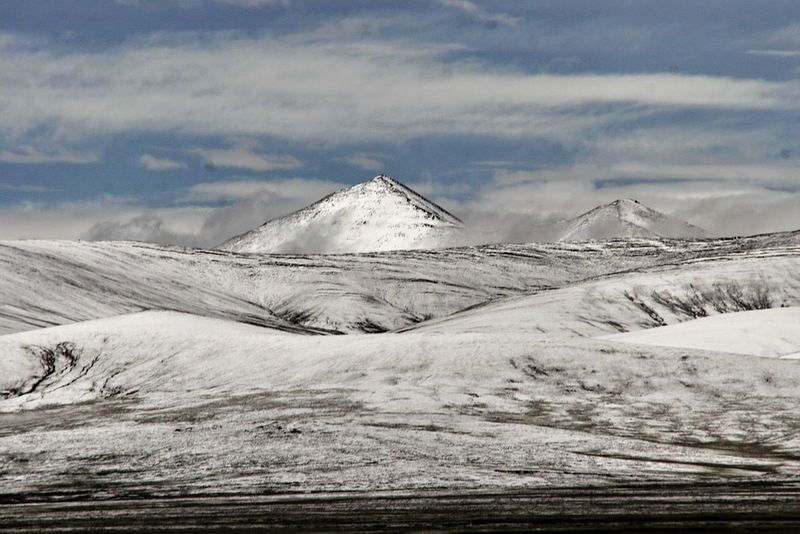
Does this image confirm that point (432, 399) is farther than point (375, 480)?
Yes

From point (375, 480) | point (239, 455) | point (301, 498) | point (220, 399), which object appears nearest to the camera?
point (301, 498)

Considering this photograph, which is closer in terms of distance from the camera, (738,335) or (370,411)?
(370,411)

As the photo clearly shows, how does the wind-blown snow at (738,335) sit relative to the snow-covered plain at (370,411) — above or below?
above

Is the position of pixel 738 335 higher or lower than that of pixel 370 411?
higher

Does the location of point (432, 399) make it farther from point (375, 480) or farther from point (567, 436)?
point (375, 480)

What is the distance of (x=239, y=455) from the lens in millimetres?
47906

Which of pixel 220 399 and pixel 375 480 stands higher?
pixel 220 399

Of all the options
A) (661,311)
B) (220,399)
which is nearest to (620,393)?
(220,399)

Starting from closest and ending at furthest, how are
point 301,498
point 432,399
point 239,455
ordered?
point 301,498
point 239,455
point 432,399

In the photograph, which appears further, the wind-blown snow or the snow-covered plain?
the wind-blown snow

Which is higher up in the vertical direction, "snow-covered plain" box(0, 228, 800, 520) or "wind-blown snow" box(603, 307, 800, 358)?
"wind-blown snow" box(603, 307, 800, 358)

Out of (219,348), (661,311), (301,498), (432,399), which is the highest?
(661,311)

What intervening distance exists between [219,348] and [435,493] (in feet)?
211

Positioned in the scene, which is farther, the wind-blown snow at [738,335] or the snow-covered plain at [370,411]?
the wind-blown snow at [738,335]
